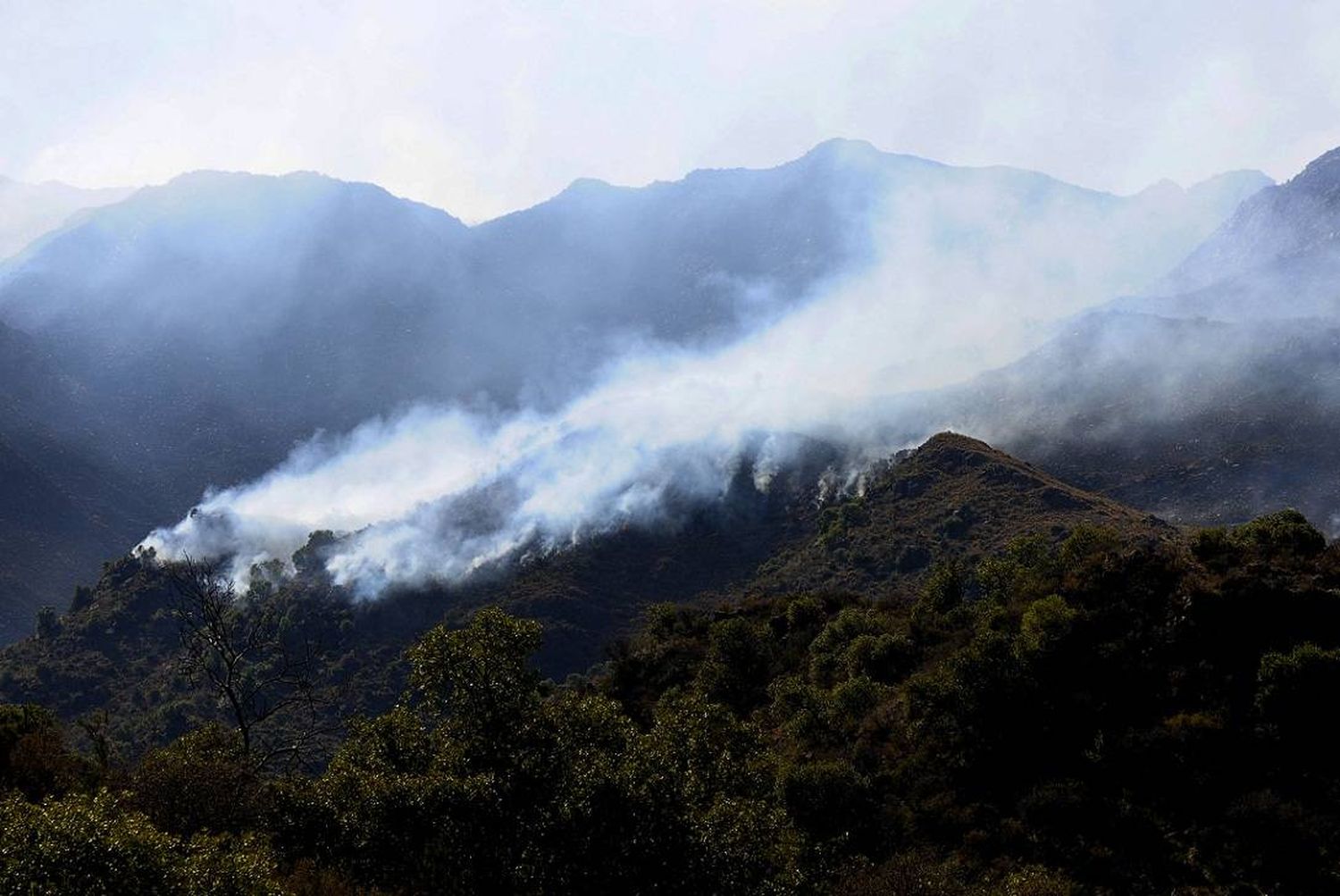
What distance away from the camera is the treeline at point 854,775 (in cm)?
2225

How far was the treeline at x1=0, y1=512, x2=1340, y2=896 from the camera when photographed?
73.0ft

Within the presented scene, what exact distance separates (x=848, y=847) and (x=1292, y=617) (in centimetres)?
2580

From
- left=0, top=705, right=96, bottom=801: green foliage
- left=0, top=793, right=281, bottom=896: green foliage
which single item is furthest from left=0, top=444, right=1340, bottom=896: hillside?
left=0, top=705, right=96, bottom=801: green foliage

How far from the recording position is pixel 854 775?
47.5 metres

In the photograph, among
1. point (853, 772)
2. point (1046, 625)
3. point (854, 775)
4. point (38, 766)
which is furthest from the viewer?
point (1046, 625)

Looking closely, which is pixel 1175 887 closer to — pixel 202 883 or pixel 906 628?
pixel 202 883

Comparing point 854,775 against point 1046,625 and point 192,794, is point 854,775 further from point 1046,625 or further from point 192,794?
point 192,794

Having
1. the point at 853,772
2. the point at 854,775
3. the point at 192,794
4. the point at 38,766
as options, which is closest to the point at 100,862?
the point at 192,794

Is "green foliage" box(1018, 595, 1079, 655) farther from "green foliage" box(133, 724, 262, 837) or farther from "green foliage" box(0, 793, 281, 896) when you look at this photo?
"green foliage" box(0, 793, 281, 896)

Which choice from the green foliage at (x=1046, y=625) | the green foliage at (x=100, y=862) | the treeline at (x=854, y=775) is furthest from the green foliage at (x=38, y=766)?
the green foliage at (x=1046, y=625)

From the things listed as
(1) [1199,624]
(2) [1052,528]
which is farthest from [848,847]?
(2) [1052,528]

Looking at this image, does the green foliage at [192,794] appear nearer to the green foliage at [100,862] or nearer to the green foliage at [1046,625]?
the green foliage at [100,862]

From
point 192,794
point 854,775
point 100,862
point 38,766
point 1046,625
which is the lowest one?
point 854,775

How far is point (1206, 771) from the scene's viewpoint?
130ft
